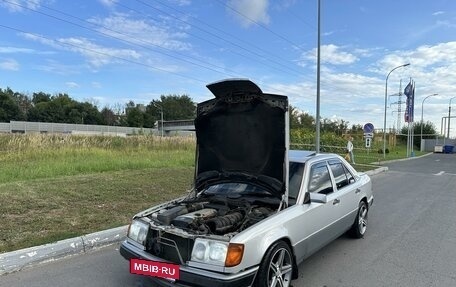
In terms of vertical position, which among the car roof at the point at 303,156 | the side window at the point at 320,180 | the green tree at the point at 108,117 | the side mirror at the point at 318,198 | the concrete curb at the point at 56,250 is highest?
the green tree at the point at 108,117

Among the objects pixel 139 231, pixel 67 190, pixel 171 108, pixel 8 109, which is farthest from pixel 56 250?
pixel 171 108

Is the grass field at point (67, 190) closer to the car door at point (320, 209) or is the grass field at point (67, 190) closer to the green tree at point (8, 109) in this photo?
the car door at point (320, 209)

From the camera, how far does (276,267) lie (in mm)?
3764

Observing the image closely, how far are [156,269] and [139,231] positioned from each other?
63 cm

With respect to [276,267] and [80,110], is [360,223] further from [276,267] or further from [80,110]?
[80,110]

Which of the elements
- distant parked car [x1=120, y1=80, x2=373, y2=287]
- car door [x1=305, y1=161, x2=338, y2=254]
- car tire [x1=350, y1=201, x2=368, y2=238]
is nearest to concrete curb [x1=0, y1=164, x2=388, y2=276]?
distant parked car [x1=120, y1=80, x2=373, y2=287]

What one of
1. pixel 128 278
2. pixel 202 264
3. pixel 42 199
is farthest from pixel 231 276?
pixel 42 199

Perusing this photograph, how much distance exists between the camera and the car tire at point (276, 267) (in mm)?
3531

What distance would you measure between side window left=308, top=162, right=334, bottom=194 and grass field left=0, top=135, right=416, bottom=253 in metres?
3.49

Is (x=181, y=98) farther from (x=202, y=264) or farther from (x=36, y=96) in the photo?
(x=202, y=264)

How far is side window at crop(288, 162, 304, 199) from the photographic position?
4.61m

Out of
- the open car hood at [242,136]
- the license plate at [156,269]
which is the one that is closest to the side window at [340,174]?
the open car hood at [242,136]

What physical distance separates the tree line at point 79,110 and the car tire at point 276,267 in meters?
106

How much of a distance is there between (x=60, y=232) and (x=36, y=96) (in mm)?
124789
